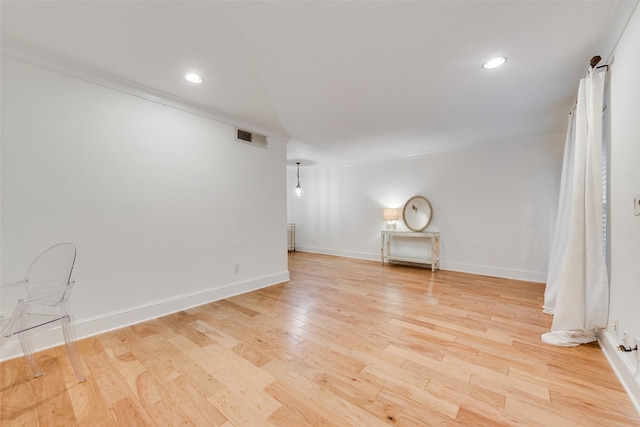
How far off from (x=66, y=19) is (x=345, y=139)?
3.27 metres

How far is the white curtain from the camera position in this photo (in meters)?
1.93

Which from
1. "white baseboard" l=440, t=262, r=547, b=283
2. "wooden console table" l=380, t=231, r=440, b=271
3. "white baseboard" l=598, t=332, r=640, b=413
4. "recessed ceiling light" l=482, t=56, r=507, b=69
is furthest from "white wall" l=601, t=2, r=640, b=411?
"wooden console table" l=380, t=231, r=440, b=271

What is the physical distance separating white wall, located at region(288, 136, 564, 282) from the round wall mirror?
13 cm

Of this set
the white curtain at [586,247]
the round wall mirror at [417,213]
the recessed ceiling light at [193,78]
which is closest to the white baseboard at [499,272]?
the round wall mirror at [417,213]

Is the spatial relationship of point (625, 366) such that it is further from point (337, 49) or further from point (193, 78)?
point (193, 78)

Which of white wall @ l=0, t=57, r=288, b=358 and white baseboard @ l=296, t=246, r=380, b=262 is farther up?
white wall @ l=0, t=57, r=288, b=358

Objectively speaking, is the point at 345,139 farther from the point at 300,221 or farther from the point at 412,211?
the point at 300,221

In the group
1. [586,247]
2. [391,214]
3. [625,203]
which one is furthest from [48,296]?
[391,214]

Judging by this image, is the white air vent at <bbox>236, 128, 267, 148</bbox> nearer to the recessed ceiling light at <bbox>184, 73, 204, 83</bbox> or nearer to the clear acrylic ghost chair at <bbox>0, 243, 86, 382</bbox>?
the recessed ceiling light at <bbox>184, 73, 204, 83</bbox>

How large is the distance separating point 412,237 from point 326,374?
401cm

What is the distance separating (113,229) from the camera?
2.36 metres

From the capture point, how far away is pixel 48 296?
1.73m

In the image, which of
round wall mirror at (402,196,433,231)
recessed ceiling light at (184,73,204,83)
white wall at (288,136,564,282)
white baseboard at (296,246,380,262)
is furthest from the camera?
white baseboard at (296,246,380,262)

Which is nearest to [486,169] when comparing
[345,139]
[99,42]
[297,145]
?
[345,139]
